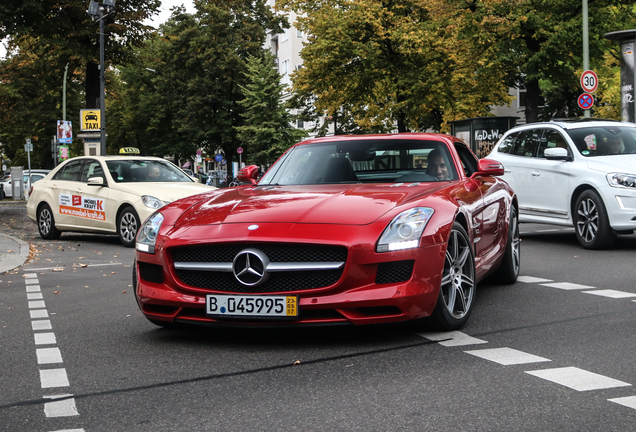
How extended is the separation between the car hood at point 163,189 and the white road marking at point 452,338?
8.38 meters

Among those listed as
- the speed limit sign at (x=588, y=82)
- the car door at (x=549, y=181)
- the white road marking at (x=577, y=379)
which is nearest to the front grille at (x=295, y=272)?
the white road marking at (x=577, y=379)

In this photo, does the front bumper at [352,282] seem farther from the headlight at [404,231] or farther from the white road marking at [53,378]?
the white road marking at [53,378]

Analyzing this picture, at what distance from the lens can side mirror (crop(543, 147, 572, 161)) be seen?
459 inches

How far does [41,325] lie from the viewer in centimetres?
644

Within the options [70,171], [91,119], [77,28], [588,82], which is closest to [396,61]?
[588,82]

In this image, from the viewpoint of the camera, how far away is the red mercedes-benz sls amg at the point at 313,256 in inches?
197

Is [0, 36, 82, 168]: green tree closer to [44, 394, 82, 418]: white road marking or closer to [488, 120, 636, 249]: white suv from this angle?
[488, 120, 636, 249]: white suv

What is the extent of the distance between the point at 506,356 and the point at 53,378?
8.34ft

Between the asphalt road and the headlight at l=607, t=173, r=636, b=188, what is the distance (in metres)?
3.91

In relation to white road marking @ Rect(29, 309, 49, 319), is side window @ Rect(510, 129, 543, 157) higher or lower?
higher

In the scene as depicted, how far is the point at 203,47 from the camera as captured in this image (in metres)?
54.7

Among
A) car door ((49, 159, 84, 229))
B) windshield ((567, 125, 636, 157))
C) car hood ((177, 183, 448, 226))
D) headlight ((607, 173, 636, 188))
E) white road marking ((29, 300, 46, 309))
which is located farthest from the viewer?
car door ((49, 159, 84, 229))

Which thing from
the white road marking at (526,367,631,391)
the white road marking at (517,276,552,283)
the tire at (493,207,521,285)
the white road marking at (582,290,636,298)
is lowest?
the white road marking at (517,276,552,283)

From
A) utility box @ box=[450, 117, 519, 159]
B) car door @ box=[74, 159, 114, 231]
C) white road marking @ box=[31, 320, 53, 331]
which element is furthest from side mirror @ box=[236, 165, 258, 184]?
utility box @ box=[450, 117, 519, 159]
